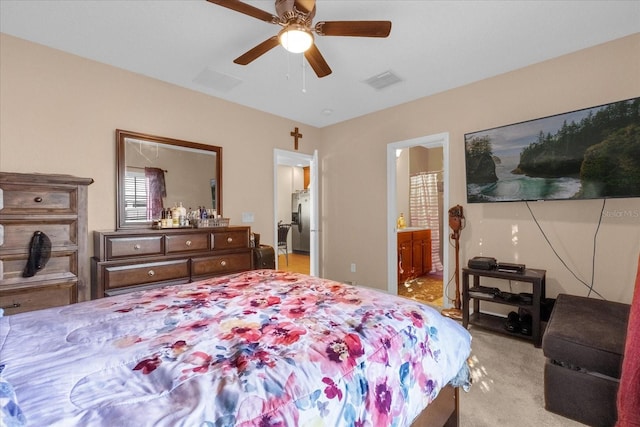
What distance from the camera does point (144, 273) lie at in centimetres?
253

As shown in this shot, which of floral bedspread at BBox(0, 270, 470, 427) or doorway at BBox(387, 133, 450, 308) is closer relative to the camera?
floral bedspread at BBox(0, 270, 470, 427)

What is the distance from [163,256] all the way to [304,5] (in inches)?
93.9

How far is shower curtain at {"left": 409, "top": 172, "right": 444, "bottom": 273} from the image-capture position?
5.46m

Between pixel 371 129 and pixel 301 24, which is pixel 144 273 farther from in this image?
pixel 371 129

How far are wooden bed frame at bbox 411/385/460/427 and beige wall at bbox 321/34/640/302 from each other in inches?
79.2

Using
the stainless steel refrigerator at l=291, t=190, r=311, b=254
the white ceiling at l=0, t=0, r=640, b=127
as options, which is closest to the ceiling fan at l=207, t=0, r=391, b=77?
the white ceiling at l=0, t=0, r=640, b=127

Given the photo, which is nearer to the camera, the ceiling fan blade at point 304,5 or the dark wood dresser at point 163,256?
the ceiling fan blade at point 304,5

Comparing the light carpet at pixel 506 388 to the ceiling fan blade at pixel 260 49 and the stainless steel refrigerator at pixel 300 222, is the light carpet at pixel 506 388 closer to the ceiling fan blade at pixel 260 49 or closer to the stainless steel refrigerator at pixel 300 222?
the ceiling fan blade at pixel 260 49

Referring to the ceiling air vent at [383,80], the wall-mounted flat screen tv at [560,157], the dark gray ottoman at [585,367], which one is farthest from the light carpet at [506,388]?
the ceiling air vent at [383,80]

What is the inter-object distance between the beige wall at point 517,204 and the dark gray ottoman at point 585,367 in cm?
91

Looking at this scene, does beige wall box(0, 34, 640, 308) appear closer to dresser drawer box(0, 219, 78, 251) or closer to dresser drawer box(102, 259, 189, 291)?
dresser drawer box(0, 219, 78, 251)

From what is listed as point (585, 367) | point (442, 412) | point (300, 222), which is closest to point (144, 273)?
point (442, 412)

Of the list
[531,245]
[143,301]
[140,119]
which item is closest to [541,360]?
[531,245]

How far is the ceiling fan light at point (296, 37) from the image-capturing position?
1.82 meters
